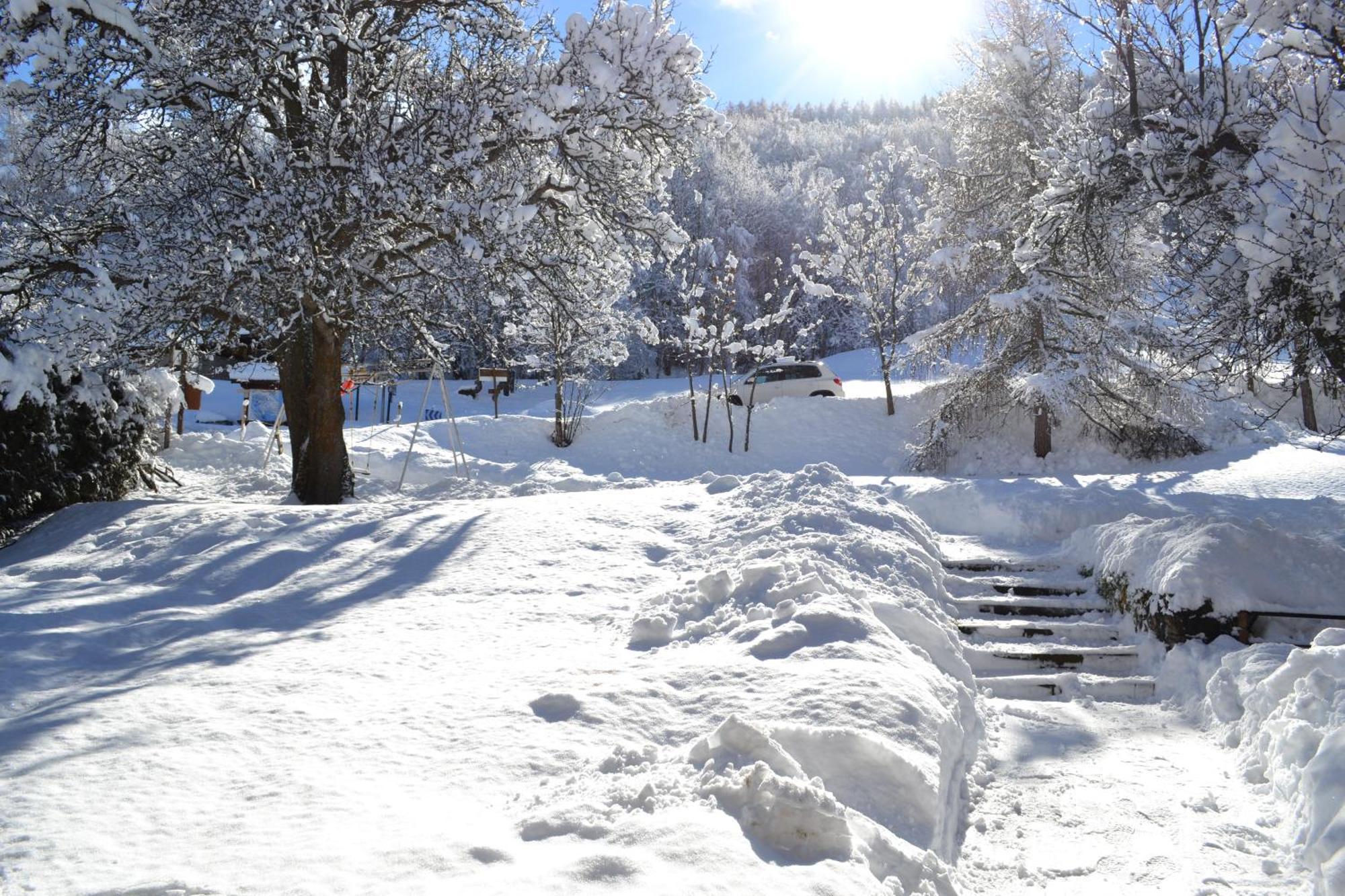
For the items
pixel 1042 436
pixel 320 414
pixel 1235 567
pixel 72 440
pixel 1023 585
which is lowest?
pixel 1023 585

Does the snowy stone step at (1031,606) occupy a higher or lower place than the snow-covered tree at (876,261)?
lower

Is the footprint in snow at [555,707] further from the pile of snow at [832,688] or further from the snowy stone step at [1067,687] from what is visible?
the snowy stone step at [1067,687]

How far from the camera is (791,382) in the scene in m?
25.7

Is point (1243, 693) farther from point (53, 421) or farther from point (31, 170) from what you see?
point (31, 170)

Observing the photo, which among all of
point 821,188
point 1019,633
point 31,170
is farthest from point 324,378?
point 821,188

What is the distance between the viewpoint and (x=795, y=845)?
282cm

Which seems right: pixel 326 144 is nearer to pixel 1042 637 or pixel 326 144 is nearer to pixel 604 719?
pixel 604 719

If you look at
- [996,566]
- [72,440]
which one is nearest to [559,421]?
[72,440]

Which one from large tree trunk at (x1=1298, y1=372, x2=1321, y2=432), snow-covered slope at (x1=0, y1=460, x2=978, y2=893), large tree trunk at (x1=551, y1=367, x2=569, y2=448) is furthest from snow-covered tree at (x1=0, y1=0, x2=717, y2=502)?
large tree trunk at (x1=1298, y1=372, x2=1321, y2=432)

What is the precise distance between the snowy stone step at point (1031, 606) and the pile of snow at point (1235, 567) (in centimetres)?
40

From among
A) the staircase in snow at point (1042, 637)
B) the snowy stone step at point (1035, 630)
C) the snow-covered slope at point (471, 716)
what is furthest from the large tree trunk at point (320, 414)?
the snowy stone step at point (1035, 630)

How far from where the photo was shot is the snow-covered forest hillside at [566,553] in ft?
10.0

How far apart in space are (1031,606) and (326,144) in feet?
27.1

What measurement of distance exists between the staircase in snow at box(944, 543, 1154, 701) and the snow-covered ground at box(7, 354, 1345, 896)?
28 centimetres
